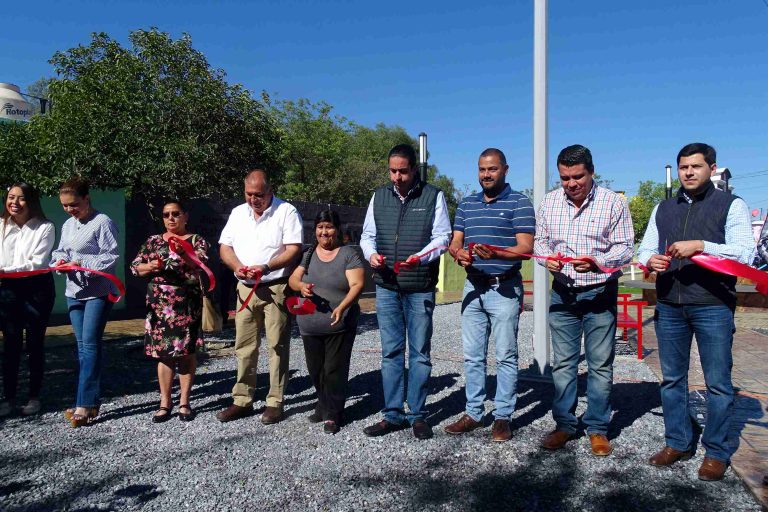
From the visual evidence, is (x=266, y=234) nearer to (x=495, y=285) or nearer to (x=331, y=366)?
(x=331, y=366)

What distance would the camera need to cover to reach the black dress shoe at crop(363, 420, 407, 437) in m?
4.16

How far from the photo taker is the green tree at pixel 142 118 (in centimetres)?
736

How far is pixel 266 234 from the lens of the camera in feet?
14.8

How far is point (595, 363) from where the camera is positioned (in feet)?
12.7

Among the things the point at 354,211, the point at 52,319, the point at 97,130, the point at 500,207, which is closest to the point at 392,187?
the point at 500,207

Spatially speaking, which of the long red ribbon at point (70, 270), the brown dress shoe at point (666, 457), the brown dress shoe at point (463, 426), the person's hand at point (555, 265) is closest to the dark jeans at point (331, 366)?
the brown dress shoe at point (463, 426)

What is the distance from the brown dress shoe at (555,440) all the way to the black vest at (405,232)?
1246 millimetres

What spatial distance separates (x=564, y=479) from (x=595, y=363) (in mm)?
830

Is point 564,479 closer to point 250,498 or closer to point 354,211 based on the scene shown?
point 250,498

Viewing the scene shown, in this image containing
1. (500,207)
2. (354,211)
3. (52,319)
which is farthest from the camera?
(354,211)

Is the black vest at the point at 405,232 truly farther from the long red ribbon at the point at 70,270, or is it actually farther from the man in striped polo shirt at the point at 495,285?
the long red ribbon at the point at 70,270

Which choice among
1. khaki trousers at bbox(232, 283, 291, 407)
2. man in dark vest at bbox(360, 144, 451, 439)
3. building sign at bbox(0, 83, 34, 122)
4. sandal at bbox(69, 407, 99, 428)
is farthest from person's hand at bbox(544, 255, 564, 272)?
building sign at bbox(0, 83, 34, 122)

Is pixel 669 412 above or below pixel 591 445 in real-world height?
above

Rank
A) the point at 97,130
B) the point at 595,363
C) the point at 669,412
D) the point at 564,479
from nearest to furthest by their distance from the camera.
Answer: the point at 564,479, the point at 669,412, the point at 595,363, the point at 97,130
